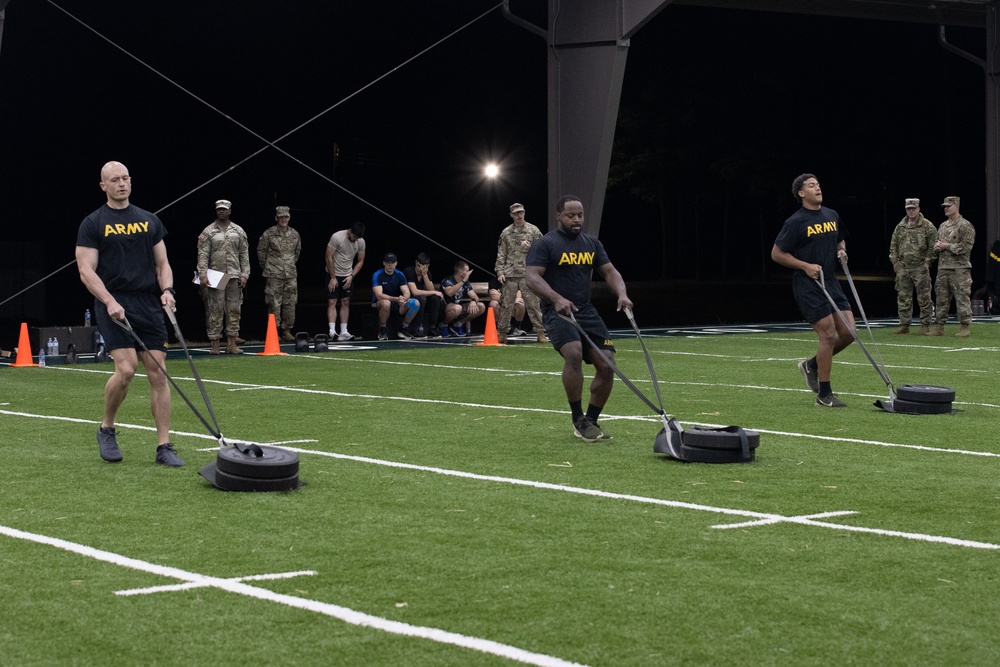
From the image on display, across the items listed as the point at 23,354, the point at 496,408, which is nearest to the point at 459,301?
the point at 23,354

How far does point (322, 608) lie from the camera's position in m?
5.89

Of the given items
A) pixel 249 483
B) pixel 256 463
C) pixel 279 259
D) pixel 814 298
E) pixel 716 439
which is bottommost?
pixel 249 483

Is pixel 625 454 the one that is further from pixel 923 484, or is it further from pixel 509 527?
pixel 509 527

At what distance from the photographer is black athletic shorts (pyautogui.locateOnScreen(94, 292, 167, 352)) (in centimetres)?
990

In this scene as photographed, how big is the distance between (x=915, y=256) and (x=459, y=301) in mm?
7350

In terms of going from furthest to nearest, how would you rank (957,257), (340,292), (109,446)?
(340,292), (957,257), (109,446)

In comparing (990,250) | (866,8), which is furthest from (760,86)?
(990,250)

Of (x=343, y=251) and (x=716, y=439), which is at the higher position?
(x=343, y=251)

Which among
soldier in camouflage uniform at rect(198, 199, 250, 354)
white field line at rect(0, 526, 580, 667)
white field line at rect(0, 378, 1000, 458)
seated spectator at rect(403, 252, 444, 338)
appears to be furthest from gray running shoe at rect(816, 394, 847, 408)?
seated spectator at rect(403, 252, 444, 338)

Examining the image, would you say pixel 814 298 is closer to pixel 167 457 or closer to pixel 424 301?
pixel 167 457

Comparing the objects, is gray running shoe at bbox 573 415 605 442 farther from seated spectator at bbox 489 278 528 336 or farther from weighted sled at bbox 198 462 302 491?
seated spectator at bbox 489 278 528 336

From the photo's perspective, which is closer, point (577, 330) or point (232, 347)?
point (577, 330)

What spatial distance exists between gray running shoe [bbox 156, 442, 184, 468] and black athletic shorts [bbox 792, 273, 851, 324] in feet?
20.0

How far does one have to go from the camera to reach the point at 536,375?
17.4 m
